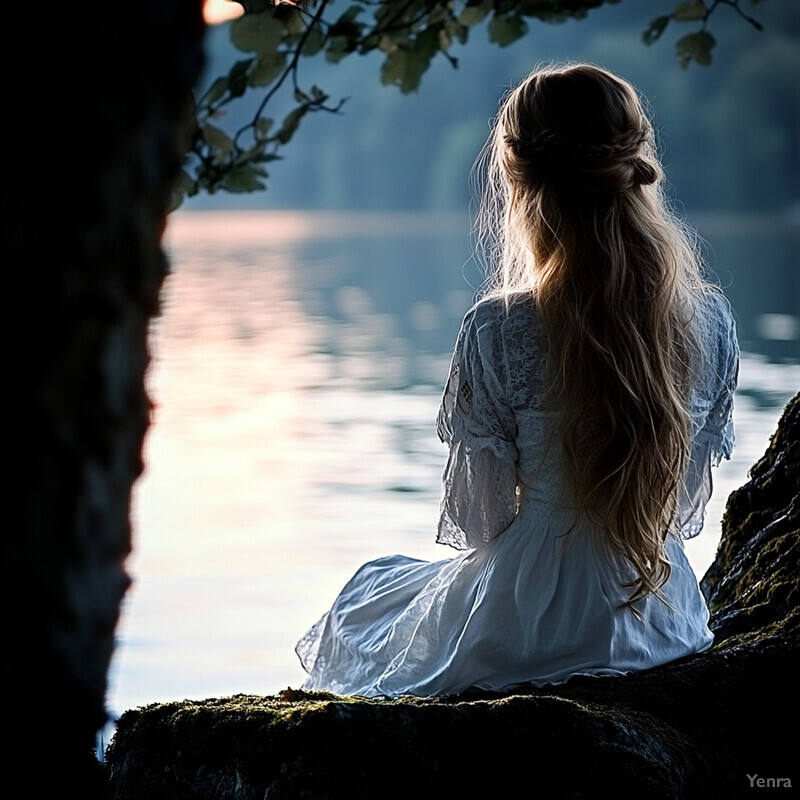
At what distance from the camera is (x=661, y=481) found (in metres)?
1.70

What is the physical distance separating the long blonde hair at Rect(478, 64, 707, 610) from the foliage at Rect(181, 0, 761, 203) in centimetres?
14

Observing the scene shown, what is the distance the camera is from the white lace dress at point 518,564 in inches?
67.0

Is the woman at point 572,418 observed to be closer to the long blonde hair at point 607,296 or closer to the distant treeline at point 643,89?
the long blonde hair at point 607,296

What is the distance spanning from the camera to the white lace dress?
5.58 feet

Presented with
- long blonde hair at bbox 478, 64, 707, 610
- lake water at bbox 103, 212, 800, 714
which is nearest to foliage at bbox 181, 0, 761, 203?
long blonde hair at bbox 478, 64, 707, 610

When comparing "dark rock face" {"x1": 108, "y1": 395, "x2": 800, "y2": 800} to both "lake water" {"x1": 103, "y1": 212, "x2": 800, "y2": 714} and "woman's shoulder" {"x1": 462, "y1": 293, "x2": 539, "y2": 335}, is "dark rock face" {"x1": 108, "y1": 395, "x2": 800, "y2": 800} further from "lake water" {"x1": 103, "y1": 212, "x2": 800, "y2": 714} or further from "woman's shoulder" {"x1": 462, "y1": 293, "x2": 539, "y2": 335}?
"woman's shoulder" {"x1": 462, "y1": 293, "x2": 539, "y2": 335}

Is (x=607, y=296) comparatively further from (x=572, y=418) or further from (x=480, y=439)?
(x=480, y=439)

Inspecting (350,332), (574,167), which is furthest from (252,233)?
(574,167)

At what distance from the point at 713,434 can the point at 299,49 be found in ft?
3.07

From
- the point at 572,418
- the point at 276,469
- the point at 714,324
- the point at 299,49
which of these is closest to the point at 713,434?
the point at 714,324

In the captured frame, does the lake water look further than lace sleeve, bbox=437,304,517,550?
Yes

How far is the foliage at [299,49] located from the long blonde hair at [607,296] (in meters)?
0.14

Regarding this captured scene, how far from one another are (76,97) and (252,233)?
27815 mm

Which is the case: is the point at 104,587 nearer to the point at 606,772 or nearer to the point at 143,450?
the point at 143,450
